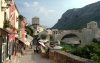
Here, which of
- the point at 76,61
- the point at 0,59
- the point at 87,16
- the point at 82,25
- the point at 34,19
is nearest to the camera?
the point at 0,59

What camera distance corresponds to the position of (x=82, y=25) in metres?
139

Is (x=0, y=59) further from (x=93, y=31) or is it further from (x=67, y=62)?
(x=93, y=31)

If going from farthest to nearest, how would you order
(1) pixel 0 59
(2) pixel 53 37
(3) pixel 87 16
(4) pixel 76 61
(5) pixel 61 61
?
1. (3) pixel 87 16
2. (2) pixel 53 37
3. (5) pixel 61 61
4. (4) pixel 76 61
5. (1) pixel 0 59

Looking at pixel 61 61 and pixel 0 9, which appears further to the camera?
pixel 61 61

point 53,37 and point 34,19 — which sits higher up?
point 34,19

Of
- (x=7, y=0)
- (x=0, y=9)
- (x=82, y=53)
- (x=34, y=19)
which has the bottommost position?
(x=82, y=53)

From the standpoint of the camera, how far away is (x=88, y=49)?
2241 centimetres

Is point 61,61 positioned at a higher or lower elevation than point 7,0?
lower

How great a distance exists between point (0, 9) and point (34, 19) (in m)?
70.3

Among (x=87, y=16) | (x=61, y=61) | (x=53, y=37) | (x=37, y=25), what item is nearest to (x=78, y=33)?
(x=53, y=37)

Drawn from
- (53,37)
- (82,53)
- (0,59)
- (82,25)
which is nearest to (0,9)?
(0,59)

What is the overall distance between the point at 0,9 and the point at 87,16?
475 feet

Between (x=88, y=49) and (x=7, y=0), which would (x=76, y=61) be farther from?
(x=88, y=49)

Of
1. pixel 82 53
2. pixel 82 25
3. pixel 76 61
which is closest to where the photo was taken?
pixel 76 61
